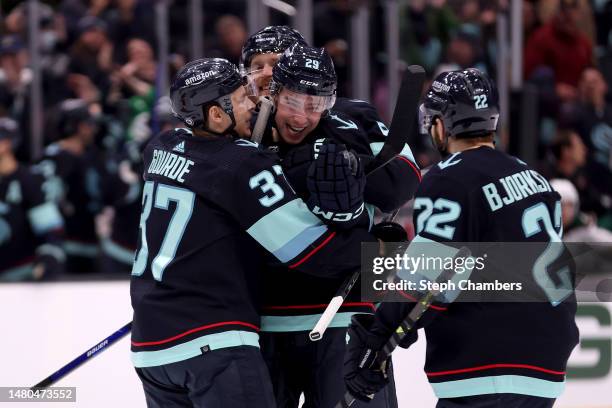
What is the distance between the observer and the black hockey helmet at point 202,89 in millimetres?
2645

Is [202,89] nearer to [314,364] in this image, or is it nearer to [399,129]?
[399,129]

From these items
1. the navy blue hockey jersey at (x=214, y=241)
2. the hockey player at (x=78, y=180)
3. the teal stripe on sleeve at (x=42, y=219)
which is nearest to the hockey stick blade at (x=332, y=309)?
the navy blue hockey jersey at (x=214, y=241)

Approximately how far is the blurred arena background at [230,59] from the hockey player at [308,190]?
73.3 inches

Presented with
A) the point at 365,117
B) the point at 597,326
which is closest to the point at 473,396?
the point at 365,117

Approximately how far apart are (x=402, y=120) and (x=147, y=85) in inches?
117

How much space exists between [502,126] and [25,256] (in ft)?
7.82

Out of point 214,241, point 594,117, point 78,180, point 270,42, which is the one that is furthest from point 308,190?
point 594,117

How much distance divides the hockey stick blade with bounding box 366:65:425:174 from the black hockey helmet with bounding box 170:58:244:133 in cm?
40

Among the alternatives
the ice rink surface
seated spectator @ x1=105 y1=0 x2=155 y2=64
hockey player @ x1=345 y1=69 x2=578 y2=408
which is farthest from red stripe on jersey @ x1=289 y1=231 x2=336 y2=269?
seated spectator @ x1=105 y1=0 x2=155 y2=64

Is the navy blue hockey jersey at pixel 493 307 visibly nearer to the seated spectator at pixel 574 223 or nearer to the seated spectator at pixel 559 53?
the seated spectator at pixel 574 223

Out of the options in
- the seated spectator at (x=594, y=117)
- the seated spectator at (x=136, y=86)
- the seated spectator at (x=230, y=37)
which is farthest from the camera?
the seated spectator at (x=594, y=117)

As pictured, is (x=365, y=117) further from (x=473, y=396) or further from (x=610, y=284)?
(x=610, y=284)

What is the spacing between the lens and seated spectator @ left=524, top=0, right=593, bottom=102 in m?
6.25

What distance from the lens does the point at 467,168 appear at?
254 cm
